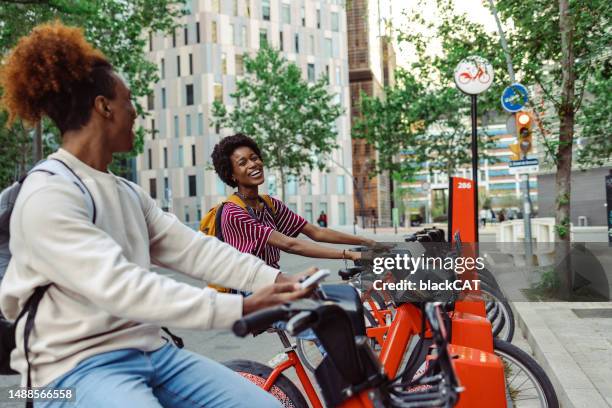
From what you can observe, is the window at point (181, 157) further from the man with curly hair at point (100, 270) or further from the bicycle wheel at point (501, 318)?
the man with curly hair at point (100, 270)

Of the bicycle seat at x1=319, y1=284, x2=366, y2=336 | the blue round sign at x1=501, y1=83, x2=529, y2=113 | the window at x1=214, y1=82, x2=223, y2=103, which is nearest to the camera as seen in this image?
the bicycle seat at x1=319, y1=284, x2=366, y2=336

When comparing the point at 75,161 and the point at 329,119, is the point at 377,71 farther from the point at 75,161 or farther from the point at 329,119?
the point at 75,161

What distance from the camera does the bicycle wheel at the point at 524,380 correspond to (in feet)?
11.5

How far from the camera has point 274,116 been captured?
38688 mm

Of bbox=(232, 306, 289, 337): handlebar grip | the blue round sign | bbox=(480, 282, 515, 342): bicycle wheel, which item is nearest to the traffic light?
the blue round sign

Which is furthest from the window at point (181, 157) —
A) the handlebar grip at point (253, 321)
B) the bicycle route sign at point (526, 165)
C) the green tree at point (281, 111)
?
the handlebar grip at point (253, 321)

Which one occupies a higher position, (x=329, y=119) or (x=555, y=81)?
(x=329, y=119)

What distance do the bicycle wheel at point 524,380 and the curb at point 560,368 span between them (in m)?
0.66

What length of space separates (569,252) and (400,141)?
2904 centimetres

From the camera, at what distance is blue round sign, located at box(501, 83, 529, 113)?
9930mm

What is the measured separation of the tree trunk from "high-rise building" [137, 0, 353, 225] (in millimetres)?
45721

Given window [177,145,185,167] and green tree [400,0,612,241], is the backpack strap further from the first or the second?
window [177,145,185,167]

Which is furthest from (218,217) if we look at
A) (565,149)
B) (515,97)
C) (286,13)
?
(286,13)

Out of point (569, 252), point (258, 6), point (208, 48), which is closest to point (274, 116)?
point (208, 48)
